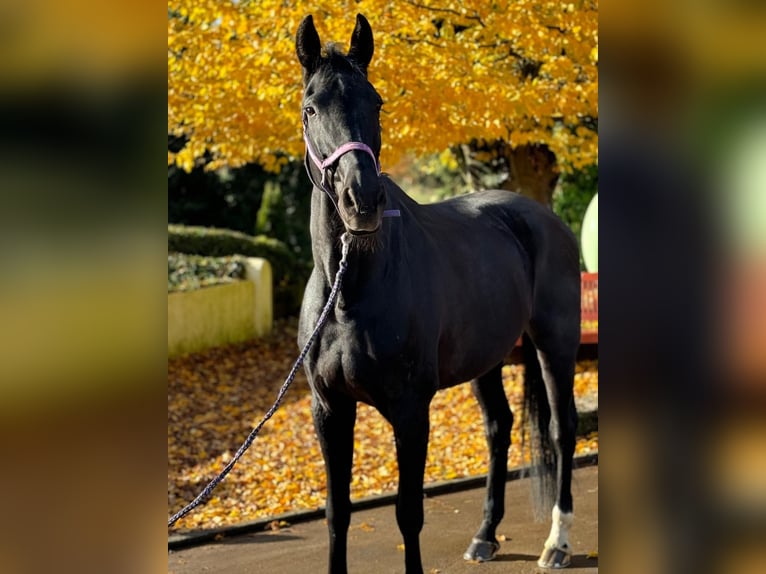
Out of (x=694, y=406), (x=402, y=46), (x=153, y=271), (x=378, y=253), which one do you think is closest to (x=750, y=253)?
(x=694, y=406)

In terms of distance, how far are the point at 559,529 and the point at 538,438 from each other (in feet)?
2.06

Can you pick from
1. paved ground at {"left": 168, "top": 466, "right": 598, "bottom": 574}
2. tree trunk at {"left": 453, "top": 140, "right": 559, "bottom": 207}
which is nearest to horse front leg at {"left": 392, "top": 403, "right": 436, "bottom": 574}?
paved ground at {"left": 168, "top": 466, "right": 598, "bottom": 574}

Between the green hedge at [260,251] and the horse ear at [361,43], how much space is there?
33.5 ft

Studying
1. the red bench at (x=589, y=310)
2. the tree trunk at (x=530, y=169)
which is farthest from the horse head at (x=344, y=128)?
the tree trunk at (x=530, y=169)

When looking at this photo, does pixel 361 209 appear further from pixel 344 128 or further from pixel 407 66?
pixel 407 66

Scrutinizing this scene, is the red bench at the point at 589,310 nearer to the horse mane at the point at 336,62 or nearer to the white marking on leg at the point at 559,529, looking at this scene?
the white marking on leg at the point at 559,529

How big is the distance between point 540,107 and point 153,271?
20.5 feet

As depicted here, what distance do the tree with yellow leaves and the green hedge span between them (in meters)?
5.96

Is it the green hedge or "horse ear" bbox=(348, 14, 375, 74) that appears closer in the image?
"horse ear" bbox=(348, 14, 375, 74)

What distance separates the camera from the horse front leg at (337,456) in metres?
4.27

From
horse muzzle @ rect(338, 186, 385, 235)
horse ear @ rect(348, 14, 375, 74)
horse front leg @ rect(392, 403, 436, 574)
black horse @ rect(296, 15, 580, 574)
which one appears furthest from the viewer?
horse front leg @ rect(392, 403, 436, 574)

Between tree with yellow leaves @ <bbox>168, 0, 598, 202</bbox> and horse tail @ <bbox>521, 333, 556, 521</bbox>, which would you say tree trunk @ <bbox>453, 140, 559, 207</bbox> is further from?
horse tail @ <bbox>521, 333, 556, 521</bbox>

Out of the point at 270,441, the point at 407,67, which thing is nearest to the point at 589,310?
the point at 270,441

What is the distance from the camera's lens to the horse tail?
18.5 feet
